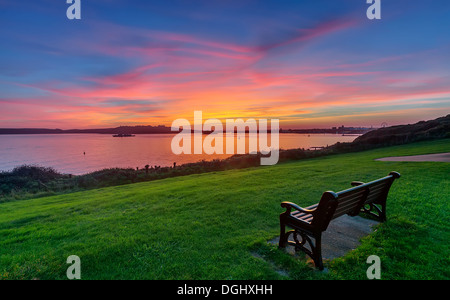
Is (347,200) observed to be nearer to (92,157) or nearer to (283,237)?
(283,237)

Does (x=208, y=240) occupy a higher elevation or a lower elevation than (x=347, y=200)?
lower

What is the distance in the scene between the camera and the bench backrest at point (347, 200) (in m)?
2.99

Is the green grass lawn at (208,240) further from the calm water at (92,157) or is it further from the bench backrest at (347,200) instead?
the calm water at (92,157)

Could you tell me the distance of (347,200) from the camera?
336 centimetres

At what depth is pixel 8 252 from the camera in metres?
4.32

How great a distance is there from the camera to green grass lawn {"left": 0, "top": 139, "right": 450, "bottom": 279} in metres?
3.19

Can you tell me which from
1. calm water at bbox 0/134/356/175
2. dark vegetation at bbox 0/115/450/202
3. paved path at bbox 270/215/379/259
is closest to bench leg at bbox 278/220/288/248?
paved path at bbox 270/215/379/259

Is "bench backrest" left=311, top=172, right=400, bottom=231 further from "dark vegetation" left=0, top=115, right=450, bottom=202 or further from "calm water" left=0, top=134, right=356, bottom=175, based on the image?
"calm water" left=0, top=134, right=356, bottom=175

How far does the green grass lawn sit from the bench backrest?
0.68 m

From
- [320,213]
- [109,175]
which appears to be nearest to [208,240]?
[320,213]

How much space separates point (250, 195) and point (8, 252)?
632cm

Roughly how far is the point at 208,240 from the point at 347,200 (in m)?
2.70
